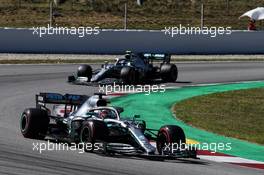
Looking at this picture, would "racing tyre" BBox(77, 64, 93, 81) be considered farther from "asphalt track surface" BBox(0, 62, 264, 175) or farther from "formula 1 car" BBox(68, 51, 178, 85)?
"asphalt track surface" BBox(0, 62, 264, 175)

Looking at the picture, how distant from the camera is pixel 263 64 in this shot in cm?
3747

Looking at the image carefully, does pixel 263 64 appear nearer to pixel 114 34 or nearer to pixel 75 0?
pixel 114 34

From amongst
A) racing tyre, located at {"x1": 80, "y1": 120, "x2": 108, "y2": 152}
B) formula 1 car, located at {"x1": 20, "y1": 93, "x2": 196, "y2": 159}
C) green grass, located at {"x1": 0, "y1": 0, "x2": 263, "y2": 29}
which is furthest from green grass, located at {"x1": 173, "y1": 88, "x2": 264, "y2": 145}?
green grass, located at {"x1": 0, "y1": 0, "x2": 263, "y2": 29}

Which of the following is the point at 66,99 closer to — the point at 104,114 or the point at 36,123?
the point at 36,123

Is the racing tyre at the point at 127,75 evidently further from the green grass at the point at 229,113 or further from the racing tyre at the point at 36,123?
the racing tyre at the point at 36,123

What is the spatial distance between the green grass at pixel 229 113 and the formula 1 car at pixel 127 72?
2.82 m

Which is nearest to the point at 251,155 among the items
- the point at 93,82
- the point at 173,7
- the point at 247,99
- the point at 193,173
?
the point at 193,173

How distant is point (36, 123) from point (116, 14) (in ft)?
110

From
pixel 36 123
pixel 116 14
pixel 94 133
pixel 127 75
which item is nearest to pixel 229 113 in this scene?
pixel 127 75

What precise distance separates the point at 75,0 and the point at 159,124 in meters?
39.1

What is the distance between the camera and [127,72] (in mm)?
25234

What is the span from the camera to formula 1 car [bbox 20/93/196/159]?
12.9 m

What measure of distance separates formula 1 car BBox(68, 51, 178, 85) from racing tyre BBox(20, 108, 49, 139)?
10.9 m

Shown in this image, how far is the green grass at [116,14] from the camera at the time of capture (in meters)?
45.3
